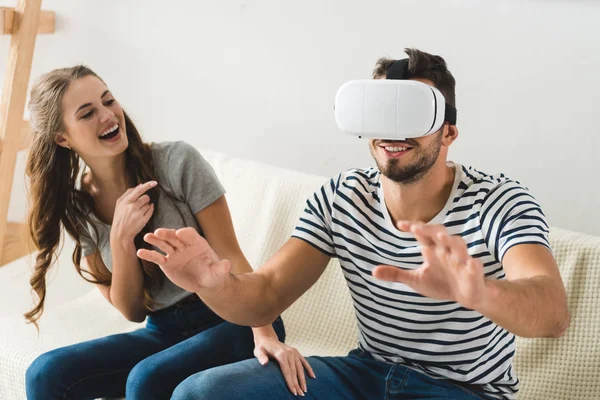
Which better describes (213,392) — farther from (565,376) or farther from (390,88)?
(565,376)

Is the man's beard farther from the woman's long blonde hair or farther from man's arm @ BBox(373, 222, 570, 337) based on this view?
the woman's long blonde hair

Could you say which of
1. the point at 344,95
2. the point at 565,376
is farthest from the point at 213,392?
the point at 565,376

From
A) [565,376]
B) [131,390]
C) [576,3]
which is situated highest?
[576,3]

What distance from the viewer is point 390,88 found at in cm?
125

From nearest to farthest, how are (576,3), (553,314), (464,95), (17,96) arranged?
(553,314)
(576,3)
(464,95)
(17,96)

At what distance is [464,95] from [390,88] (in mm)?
822

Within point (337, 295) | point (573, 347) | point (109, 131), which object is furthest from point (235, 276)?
point (573, 347)

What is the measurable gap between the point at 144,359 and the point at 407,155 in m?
0.64

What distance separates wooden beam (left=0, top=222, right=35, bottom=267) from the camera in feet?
8.22

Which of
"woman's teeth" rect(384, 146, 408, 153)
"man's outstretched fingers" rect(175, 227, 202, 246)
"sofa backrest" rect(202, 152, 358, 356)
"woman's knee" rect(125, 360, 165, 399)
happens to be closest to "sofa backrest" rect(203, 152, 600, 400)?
"sofa backrest" rect(202, 152, 358, 356)

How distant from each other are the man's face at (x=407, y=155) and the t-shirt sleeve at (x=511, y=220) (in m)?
0.12

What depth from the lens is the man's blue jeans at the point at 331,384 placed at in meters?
1.32

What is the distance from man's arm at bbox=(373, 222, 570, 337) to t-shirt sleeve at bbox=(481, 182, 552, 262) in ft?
0.25

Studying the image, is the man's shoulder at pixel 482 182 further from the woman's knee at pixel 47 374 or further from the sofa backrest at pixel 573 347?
the woman's knee at pixel 47 374
